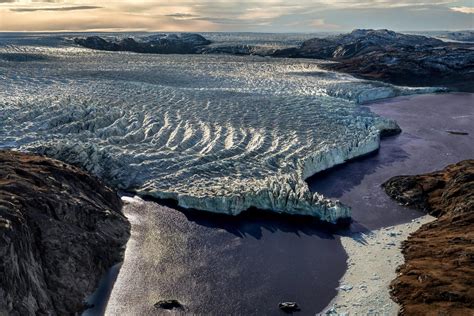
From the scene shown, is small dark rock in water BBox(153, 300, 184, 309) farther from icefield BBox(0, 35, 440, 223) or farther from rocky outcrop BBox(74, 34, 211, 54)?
rocky outcrop BBox(74, 34, 211, 54)

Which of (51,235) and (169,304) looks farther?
(51,235)

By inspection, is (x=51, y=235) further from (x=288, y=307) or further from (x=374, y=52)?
(x=374, y=52)

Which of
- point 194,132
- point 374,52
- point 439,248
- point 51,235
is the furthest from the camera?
point 374,52

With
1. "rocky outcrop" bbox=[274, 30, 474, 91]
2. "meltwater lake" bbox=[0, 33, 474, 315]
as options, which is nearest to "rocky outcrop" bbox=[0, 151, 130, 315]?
"meltwater lake" bbox=[0, 33, 474, 315]

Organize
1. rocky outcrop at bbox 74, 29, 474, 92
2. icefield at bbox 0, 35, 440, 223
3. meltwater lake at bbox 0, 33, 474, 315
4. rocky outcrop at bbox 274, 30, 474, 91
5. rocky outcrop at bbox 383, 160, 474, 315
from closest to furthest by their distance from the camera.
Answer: rocky outcrop at bbox 383, 160, 474, 315 < meltwater lake at bbox 0, 33, 474, 315 < icefield at bbox 0, 35, 440, 223 < rocky outcrop at bbox 274, 30, 474, 91 < rocky outcrop at bbox 74, 29, 474, 92

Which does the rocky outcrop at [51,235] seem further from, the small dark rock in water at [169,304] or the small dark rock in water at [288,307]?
the small dark rock in water at [288,307]

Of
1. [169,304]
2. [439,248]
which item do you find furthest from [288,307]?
[439,248]

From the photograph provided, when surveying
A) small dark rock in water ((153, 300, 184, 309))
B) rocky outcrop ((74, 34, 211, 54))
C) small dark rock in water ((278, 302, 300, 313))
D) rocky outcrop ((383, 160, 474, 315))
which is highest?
rocky outcrop ((74, 34, 211, 54))
